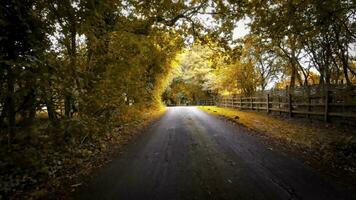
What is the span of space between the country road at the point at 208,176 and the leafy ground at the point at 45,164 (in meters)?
0.44

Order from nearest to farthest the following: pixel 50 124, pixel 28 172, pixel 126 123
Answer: pixel 28 172 → pixel 50 124 → pixel 126 123

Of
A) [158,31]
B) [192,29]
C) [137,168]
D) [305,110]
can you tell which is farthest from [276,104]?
[137,168]

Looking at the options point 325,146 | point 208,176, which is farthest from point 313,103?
point 208,176

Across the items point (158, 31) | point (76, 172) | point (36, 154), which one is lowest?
point (76, 172)

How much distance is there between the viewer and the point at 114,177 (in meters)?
4.25

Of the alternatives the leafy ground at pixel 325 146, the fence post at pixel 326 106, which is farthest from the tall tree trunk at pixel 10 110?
the fence post at pixel 326 106

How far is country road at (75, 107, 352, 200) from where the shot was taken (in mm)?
3494

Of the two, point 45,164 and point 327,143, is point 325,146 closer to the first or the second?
point 327,143

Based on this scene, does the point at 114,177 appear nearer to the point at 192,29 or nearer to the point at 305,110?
the point at 192,29

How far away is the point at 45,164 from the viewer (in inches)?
182

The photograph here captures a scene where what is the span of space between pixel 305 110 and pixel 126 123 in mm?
8760

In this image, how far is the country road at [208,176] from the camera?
11.5ft

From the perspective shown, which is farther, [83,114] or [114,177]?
[83,114]

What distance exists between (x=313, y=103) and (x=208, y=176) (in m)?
8.80
